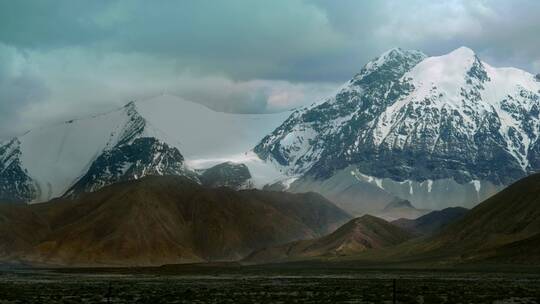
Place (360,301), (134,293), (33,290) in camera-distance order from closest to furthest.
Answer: (360,301)
(134,293)
(33,290)

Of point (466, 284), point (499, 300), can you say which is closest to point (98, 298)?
point (499, 300)

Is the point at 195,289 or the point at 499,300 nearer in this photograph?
the point at 499,300

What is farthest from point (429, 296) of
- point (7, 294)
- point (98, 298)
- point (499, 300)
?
point (7, 294)

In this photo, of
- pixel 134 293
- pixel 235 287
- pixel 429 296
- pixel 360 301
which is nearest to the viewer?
pixel 360 301

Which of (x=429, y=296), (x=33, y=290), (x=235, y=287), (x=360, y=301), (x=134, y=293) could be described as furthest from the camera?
(x=235, y=287)

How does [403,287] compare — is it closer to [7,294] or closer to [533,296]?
[533,296]

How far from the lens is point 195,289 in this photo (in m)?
131

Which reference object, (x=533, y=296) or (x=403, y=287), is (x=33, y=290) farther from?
(x=533, y=296)

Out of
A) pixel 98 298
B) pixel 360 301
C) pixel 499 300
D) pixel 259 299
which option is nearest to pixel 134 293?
pixel 98 298

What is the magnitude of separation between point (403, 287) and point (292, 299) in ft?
89.5

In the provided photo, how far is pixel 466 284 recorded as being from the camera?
139 m

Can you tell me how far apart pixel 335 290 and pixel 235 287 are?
58.6ft

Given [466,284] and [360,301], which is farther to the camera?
[466,284]

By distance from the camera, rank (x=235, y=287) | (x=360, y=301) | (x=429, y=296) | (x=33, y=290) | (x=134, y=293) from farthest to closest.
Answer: (x=235, y=287) → (x=33, y=290) → (x=134, y=293) → (x=429, y=296) → (x=360, y=301)
